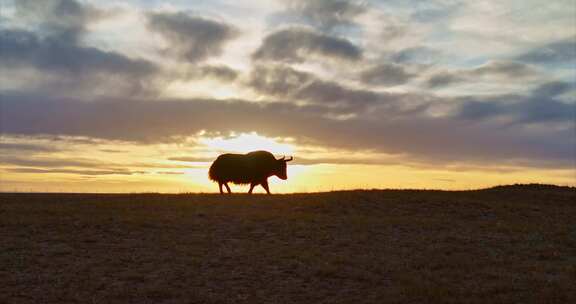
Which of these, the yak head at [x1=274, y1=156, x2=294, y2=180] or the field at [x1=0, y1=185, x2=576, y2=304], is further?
the yak head at [x1=274, y1=156, x2=294, y2=180]

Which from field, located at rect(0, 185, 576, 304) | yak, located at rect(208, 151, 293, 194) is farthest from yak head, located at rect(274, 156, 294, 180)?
field, located at rect(0, 185, 576, 304)

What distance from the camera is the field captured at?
1280 centimetres

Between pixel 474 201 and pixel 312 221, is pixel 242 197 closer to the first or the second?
pixel 312 221

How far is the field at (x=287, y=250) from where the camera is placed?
12797 mm

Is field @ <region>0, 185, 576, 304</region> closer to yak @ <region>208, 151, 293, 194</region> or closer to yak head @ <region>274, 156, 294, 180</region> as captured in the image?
yak @ <region>208, 151, 293, 194</region>

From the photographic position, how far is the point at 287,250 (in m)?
16.3

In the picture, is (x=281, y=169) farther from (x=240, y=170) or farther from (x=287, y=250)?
(x=287, y=250)

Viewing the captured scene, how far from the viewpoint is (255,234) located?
725 inches

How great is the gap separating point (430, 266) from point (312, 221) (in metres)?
6.19

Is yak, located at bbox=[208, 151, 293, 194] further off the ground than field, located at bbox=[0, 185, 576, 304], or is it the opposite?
yak, located at bbox=[208, 151, 293, 194]

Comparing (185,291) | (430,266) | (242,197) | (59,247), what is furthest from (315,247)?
(242,197)

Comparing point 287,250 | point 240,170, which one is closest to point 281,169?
point 240,170

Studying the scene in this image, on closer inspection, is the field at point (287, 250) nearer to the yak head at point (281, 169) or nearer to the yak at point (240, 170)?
the yak at point (240, 170)

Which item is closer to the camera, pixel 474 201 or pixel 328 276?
pixel 328 276
